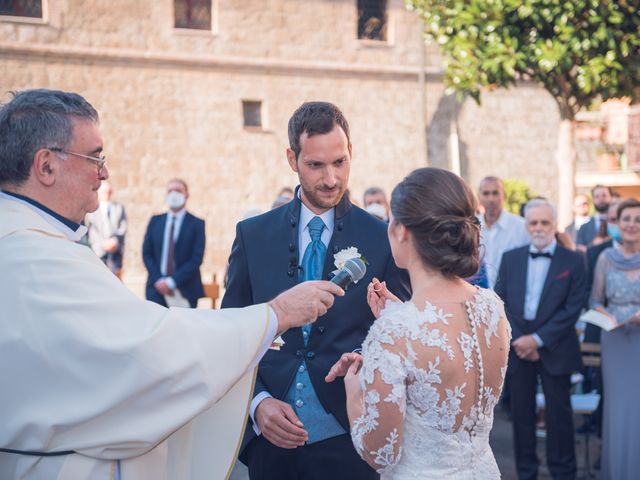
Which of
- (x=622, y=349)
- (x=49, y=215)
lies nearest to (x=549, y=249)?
(x=622, y=349)

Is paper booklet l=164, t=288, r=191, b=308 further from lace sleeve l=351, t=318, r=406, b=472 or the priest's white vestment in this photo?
lace sleeve l=351, t=318, r=406, b=472

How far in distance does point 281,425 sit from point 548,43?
10.0 m

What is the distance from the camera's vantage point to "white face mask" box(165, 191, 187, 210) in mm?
10336

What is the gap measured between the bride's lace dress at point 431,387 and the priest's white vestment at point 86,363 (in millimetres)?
496

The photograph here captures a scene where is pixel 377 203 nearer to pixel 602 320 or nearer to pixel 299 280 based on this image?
pixel 602 320

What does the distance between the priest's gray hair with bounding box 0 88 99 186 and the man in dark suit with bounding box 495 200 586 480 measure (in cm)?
466

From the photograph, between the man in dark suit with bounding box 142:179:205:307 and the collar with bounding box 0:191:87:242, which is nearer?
the collar with bounding box 0:191:87:242

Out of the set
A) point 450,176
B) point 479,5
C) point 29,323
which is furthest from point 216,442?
point 479,5

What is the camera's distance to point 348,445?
3537mm

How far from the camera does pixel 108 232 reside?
12.0m

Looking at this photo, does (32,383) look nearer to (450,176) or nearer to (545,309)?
(450,176)

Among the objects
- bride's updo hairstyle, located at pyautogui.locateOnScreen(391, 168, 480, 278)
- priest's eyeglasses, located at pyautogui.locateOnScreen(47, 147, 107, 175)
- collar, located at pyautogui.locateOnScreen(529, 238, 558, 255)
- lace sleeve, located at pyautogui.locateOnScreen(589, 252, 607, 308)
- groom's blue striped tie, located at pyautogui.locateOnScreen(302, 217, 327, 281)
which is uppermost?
priest's eyeglasses, located at pyautogui.locateOnScreen(47, 147, 107, 175)

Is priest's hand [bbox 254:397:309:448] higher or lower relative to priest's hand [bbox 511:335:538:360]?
higher

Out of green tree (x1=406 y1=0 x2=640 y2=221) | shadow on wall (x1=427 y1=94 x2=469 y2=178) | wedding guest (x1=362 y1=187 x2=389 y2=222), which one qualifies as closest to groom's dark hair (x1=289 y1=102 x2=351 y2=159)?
wedding guest (x1=362 y1=187 x2=389 y2=222)
